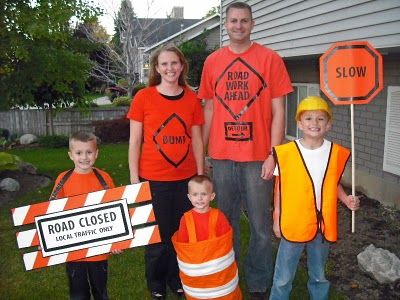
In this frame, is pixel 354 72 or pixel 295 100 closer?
pixel 354 72

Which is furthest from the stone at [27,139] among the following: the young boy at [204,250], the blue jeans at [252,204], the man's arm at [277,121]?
the man's arm at [277,121]

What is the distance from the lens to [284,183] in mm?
3219

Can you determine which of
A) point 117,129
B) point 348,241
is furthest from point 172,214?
point 117,129

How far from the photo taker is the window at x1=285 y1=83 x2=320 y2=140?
10117 millimetres

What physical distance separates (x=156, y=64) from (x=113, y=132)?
49.0 ft

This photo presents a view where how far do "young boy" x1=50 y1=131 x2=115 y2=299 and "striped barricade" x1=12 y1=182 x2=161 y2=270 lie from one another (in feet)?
0.47

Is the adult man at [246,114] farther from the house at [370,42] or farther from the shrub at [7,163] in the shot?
the shrub at [7,163]

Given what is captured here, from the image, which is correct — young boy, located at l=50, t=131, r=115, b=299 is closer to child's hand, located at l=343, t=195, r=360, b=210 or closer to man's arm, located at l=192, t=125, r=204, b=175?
man's arm, located at l=192, t=125, r=204, b=175

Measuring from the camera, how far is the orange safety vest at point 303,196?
3.19 metres

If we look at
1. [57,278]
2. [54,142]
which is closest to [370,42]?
[57,278]

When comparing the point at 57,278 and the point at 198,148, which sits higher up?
the point at 198,148

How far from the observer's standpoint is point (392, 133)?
7.32 m

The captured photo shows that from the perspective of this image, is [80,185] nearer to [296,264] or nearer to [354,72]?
[296,264]

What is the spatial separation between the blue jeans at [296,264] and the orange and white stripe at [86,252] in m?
0.97
